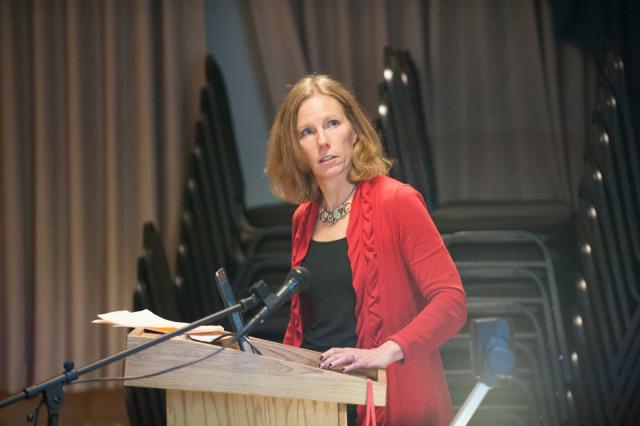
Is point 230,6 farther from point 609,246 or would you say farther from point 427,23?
point 609,246

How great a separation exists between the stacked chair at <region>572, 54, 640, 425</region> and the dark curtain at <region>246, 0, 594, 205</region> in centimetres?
93

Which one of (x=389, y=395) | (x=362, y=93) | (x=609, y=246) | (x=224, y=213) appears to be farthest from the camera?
(x=362, y=93)

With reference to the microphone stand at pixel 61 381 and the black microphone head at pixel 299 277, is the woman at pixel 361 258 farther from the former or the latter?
the microphone stand at pixel 61 381

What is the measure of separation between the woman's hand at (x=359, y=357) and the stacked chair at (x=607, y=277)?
6.55 feet

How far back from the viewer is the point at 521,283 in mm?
4094

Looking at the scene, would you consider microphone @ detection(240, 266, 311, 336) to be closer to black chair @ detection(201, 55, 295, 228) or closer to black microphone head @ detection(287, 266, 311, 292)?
black microphone head @ detection(287, 266, 311, 292)

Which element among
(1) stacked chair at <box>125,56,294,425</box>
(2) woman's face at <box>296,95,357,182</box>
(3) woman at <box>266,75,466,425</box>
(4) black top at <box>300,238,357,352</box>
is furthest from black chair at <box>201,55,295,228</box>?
(4) black top at <box>300,238,357,352</box>

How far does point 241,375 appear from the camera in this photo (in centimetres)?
165

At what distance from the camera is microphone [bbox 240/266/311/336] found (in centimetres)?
163

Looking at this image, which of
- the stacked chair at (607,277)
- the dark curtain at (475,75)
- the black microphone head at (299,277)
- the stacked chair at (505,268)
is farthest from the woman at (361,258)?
the dark curtain at (475,75)

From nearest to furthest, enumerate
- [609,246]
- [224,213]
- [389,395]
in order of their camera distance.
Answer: [389,395] < [609,246] < [224,213]

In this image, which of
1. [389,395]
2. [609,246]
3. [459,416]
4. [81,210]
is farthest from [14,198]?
[459,416]

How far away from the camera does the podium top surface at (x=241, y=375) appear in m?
1.62

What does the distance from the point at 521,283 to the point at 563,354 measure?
0.55 m
